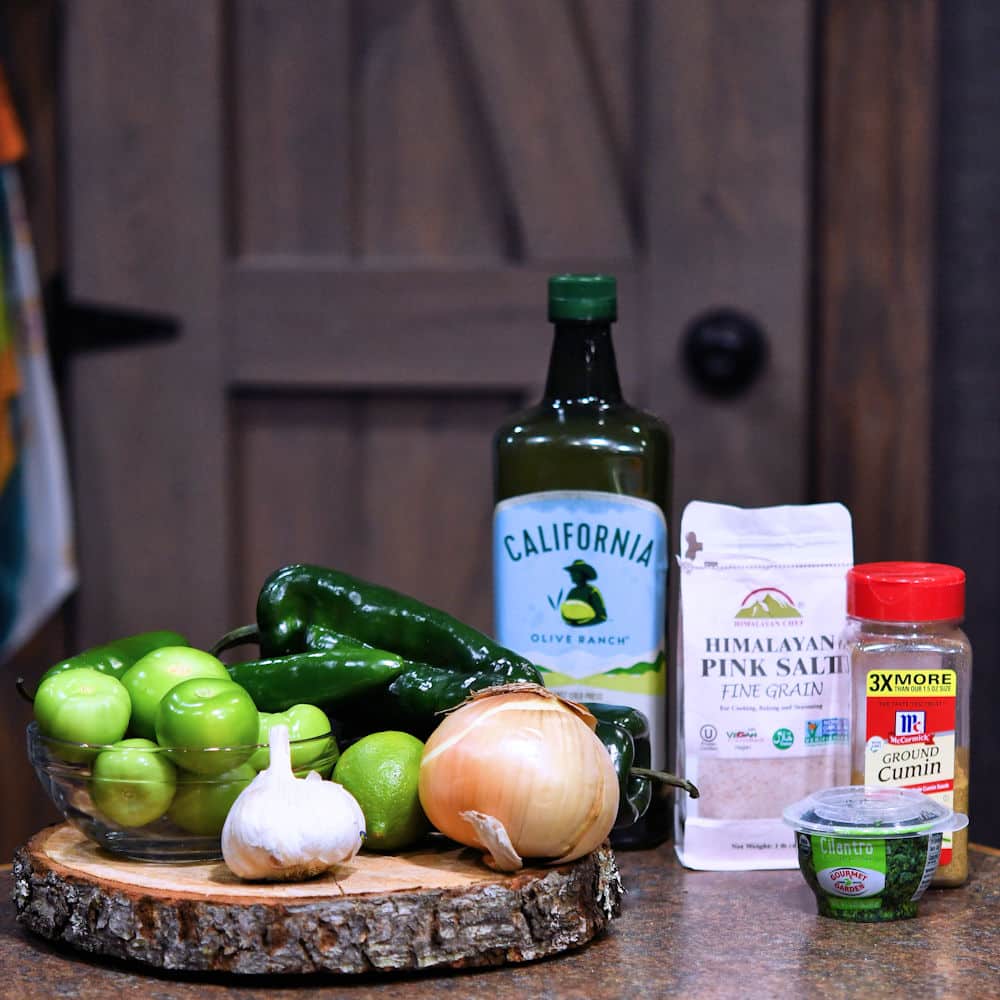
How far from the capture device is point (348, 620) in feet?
3.44

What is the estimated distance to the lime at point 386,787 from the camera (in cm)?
91

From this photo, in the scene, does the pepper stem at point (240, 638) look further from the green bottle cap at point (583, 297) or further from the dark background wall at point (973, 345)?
the dark background wall at point (973, 345)

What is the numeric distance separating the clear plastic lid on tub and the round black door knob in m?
0.77

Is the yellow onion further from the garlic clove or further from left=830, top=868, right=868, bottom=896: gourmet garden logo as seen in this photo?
left=830, top=868, right=868, bottom=896: gourmet garden logo

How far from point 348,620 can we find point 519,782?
0.23 metres

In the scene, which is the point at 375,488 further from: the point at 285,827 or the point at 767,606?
the point at 285,827

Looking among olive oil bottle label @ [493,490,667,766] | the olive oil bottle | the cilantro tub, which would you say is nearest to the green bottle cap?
the olive oil bottle

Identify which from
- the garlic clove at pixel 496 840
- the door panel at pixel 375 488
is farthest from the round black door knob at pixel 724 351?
the garlic clove at pixel 496 840

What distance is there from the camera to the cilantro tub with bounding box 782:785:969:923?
35.5 inches

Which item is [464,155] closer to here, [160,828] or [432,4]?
[432,4]

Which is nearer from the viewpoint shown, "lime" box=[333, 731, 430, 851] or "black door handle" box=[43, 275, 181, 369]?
"lime" box=[333, 731, 430, 851]

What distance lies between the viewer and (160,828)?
90 cm

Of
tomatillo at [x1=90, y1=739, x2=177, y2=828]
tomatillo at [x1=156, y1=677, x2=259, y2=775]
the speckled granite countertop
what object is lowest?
the speckled granite countertop

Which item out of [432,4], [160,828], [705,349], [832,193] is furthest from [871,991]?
[432,4]
